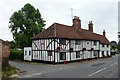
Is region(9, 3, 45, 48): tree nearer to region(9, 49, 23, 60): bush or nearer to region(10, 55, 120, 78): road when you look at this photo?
region(9, 49, 23, 60): bush

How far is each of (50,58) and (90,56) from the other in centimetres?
1190

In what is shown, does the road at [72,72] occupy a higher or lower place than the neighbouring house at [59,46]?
lower

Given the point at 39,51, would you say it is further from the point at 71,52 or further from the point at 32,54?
the point at 71,52

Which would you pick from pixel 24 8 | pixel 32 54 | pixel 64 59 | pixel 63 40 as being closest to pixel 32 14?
pixel 24 8

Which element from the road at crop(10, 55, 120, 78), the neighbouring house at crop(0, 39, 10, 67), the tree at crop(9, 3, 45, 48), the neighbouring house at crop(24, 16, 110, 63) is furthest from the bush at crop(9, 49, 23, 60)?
the neighbouring house at crop(0, 39, 10, 67)

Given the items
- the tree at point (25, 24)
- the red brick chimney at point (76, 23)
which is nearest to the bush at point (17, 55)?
the tree at point (25, 24)

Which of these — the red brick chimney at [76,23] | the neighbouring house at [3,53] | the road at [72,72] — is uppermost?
the red brick chimney at [76,23]

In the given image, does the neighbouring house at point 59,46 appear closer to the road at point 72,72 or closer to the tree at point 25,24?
the road at point 72,72

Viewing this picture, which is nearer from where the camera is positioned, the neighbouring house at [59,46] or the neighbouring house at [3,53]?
the neighbouring house at [3,53]

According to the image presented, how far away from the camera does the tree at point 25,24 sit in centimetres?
3212

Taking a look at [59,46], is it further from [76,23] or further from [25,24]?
[25,24]

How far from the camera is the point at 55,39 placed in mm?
21031

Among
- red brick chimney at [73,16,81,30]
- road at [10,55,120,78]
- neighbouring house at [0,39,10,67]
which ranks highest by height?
red brick chimney at [73,16,81,30]

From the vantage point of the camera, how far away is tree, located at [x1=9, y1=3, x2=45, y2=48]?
3212 centimetres
